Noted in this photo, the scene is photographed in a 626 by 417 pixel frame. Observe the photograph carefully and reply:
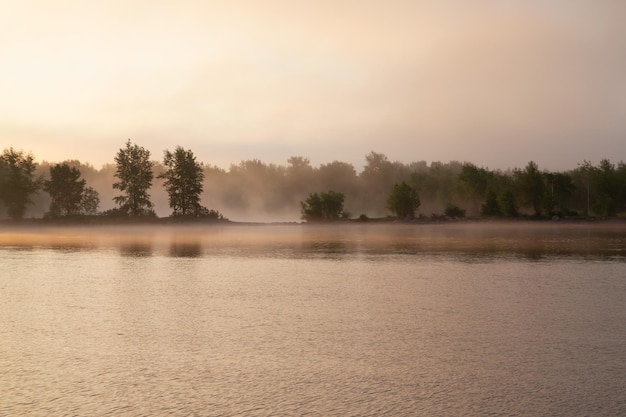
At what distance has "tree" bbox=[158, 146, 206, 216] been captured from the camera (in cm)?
7925

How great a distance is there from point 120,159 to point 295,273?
67.0m

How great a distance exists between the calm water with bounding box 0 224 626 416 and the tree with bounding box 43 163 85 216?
6502cm

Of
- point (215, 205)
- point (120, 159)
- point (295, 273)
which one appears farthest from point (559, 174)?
point (215, 205)

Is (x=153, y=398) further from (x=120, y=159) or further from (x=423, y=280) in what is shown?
(x=120, y=159)

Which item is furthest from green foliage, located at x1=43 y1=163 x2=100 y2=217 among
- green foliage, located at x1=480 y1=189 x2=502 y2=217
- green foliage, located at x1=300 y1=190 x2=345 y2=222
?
green foliage, located at x1=480 y1=189 x2=502 y2=217

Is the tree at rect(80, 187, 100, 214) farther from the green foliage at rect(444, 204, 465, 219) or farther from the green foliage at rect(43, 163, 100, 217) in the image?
the green foliage at rect(444, 204, 465, 219)

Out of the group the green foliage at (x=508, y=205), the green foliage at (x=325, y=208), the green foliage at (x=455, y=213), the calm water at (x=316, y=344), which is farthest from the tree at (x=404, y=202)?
the calm water at (x=316, y=344)

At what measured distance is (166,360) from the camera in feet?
25.0

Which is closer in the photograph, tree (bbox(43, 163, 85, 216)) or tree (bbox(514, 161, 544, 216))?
tree (bbox(43, 163, 85, 216))

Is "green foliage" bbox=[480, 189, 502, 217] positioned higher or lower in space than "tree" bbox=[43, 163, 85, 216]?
lower

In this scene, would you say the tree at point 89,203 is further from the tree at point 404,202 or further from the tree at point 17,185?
the tree at point 404,202

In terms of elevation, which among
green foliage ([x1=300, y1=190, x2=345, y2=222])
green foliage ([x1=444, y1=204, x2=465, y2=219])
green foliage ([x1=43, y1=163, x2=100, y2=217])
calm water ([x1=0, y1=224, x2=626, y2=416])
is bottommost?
calm water ([x1=0, y1=224, x2=626, y2=416])

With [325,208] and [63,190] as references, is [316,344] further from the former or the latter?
[63,190]

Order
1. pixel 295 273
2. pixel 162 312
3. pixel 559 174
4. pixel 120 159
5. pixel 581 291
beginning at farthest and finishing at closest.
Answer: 1. pixel 559 174
2. pixel 120 159
3. pixel 295 273
4. pixel 581 291
5. pixel 162 312
